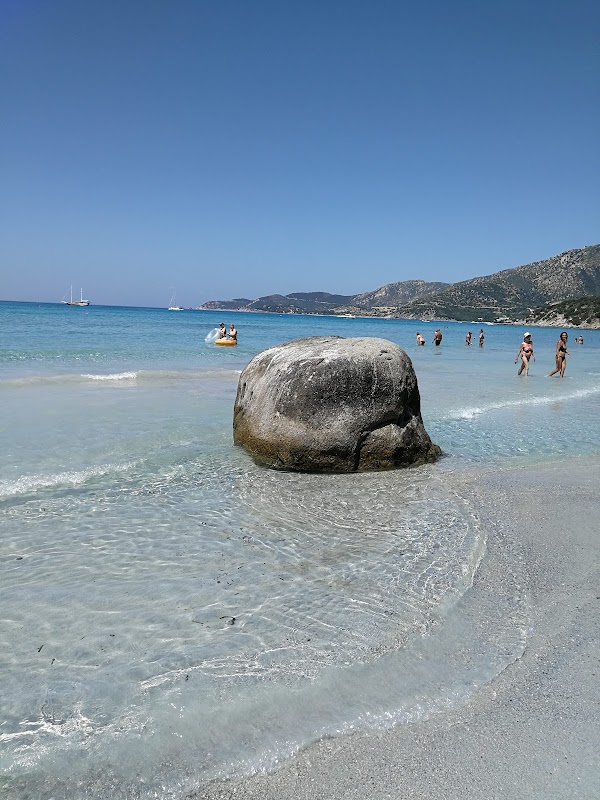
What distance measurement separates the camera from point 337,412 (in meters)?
7.37

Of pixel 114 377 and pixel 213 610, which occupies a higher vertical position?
pixel 114 377

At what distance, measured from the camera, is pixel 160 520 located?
5375 mm

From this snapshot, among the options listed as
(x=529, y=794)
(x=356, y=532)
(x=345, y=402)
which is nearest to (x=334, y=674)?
(x=529, y=794)

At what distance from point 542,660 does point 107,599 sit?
9.15 ft

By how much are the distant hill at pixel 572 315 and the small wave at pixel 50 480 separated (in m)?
124

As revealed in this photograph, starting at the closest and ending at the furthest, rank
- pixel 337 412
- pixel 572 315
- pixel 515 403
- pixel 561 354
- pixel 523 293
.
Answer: pixel 337 412
pixel 515 403
pixel 561 354
pixel 572 315
pixel 523 293

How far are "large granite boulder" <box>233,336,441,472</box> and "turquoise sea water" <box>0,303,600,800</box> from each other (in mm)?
343

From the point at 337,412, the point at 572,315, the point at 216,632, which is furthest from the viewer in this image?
the point at 572,315

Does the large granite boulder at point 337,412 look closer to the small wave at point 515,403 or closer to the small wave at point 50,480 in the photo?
the small wave at point 50,480

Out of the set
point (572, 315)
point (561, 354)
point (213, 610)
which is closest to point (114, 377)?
point (213, 610)

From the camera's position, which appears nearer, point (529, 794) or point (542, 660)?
point (529, 794)

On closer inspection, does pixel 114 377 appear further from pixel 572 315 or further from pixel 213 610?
pixel 572 315

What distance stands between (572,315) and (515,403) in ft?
396

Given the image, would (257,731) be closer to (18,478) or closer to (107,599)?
(107,599)
